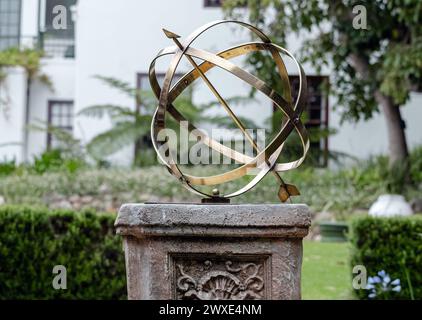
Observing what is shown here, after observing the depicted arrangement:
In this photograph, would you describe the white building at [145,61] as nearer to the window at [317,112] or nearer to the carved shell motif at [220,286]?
the window at [317,112]

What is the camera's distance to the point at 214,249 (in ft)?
12.3

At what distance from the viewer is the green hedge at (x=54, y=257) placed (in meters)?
7.15

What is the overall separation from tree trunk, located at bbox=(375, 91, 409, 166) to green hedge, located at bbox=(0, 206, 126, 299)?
22.8 ft

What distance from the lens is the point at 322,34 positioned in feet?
41.7

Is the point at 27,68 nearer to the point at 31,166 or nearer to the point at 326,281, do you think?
the point at 31,166

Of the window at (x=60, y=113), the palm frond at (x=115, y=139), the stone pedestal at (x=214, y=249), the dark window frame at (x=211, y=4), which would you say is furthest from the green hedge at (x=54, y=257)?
the window at (x=60, y=113)

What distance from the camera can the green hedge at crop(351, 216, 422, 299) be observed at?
685cm

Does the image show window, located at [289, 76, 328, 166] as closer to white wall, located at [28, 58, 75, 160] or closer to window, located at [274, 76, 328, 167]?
window, located at [274, 76, 328, 167]

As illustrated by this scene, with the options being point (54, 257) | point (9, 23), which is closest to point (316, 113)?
point (9, 23)

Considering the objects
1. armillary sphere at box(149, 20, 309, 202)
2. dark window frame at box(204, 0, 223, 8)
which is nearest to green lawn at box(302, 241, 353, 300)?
armillary sphere at box(149, 20, 309, 202)

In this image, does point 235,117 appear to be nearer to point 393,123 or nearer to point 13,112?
point 393,123

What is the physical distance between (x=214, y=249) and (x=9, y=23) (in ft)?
50.1

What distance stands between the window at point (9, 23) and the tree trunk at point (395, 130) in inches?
361
